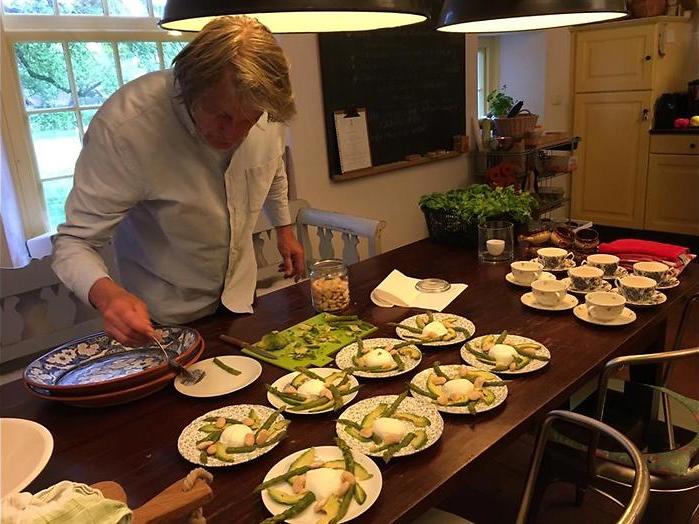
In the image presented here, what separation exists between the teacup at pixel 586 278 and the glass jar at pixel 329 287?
626mm

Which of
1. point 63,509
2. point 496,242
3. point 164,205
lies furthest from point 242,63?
point 496,242

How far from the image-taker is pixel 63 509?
0.65 metres

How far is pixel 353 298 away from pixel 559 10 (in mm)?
899

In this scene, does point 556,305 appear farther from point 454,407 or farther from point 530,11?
point 530,11

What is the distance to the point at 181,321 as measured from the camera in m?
1.62

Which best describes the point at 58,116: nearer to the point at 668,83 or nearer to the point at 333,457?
the point at 333,457

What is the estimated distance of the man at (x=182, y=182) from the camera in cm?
126

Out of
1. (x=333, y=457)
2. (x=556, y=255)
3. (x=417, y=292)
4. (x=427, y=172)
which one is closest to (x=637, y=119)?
(x=427, y=172)

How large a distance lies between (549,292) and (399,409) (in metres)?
0.64

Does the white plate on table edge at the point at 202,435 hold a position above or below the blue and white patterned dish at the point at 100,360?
below

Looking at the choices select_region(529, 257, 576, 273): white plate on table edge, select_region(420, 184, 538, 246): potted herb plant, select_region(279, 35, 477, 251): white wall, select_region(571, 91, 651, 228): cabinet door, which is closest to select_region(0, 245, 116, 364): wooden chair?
select_region(279, 35, 477, 251): white wall

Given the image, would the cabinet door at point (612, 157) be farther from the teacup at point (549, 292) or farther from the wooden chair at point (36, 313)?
the wooden chair at point (36, 313)

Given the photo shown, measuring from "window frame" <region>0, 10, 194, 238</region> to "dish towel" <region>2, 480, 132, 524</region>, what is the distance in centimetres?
A: 184

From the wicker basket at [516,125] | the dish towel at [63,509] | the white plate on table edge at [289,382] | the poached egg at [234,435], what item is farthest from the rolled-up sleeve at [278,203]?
the wicker basket at [516,125]
